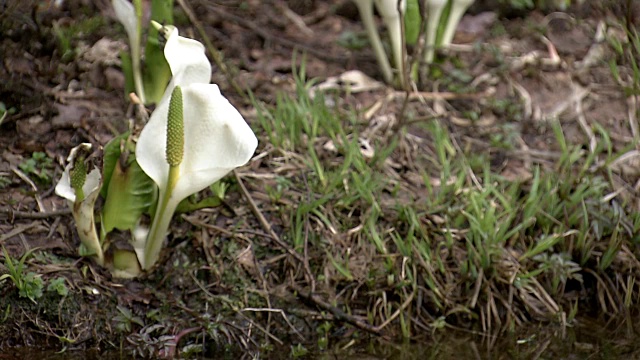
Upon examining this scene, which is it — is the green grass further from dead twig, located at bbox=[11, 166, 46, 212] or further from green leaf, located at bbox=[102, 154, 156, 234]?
dead twig, located at bbox=[11, 166, 46, 212]

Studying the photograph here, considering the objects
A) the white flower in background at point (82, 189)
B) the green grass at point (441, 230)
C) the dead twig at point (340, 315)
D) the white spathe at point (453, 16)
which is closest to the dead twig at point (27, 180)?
the white flower in background at point (82, 189)

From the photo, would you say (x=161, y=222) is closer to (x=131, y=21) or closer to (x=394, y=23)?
(x=131, y=21)

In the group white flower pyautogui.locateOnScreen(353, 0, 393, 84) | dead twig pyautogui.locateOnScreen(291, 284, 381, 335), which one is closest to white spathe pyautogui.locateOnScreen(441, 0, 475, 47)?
white flower pyautogui.locateOnScreen(353, 0, 393, 84)

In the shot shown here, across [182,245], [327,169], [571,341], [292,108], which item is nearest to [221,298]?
[182,245]

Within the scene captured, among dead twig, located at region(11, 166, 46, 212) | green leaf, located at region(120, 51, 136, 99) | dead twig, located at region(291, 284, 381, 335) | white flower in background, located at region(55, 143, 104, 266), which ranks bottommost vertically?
dead twig, located at region(291, 284, 381, 335)

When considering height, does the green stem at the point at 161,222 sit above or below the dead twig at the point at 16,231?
above

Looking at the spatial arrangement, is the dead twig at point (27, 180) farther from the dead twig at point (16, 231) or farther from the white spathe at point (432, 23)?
the white spathe at point (432, 23)
